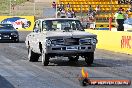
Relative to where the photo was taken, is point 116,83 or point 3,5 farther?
point 3,5

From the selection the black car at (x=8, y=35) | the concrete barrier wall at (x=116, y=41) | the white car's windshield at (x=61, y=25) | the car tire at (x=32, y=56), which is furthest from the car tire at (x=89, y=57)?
the black car at (x=8, y=35)

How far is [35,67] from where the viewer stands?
17.3 m

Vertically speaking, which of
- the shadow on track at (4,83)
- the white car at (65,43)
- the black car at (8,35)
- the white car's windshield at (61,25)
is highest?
the white car's windshield at (61,25)

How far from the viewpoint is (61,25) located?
18.6 m

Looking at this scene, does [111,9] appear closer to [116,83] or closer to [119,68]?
[119,68]

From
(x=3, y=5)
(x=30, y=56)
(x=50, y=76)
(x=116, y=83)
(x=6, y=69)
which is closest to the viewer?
(x=116, y=83)

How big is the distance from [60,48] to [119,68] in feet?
6.99

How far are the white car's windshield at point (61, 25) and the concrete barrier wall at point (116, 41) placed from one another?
5950 mm

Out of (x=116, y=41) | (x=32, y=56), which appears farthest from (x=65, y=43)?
(x=116, y=41)

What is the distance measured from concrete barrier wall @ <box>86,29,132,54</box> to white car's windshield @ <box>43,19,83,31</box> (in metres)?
5.95

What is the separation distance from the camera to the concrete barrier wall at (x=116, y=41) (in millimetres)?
24434

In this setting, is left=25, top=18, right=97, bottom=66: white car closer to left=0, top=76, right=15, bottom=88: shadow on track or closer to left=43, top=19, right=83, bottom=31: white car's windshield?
left=43, top=19, right=83, bottom=31: white car's windshield

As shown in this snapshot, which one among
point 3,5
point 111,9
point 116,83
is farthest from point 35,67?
point 3,5

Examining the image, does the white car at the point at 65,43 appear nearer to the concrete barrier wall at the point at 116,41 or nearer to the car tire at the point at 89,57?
the car tire at the point at 89,57
